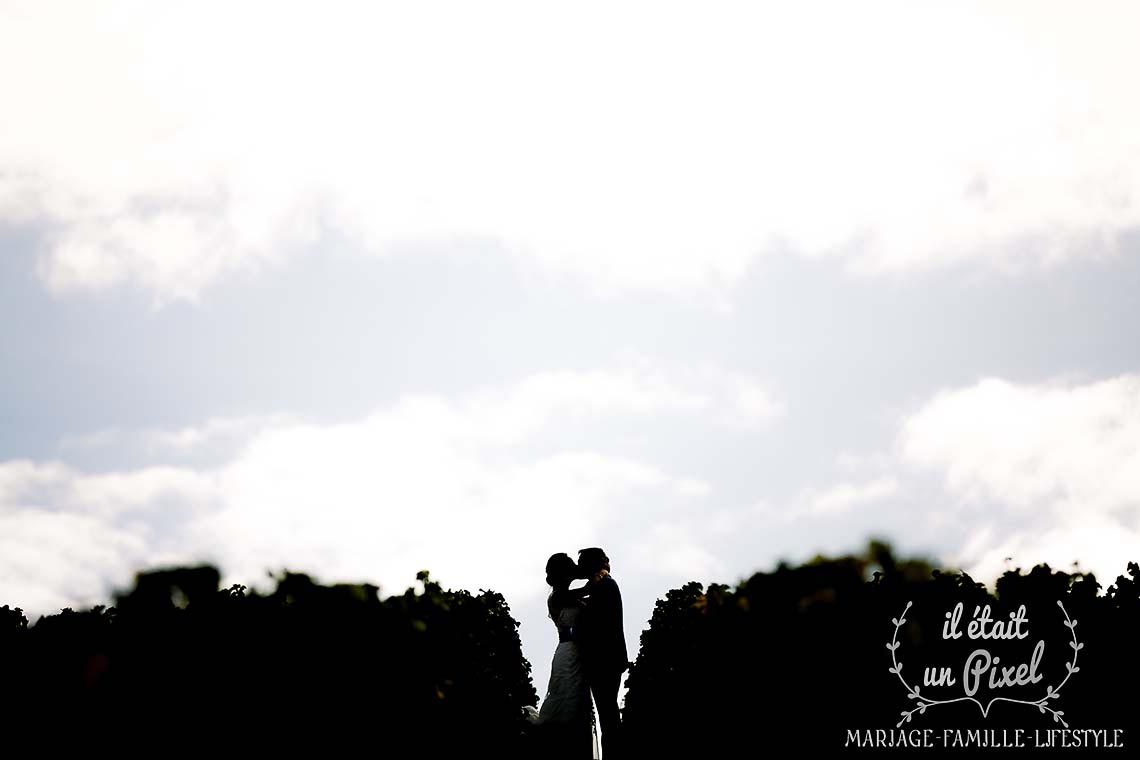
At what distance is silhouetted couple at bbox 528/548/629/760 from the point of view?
11062mm

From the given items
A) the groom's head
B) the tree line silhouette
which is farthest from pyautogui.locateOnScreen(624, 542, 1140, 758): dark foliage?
the groom's head

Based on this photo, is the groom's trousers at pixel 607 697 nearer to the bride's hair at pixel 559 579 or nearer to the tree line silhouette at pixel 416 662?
the bride's hair at pixel 559 579

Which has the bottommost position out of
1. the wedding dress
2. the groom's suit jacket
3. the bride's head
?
the wedding dress

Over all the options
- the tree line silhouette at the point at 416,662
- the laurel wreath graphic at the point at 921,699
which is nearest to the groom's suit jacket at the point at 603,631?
the tree line silhouette at the point at 416,662

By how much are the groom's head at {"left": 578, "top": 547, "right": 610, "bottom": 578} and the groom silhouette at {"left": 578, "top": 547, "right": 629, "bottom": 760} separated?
0.05 metres

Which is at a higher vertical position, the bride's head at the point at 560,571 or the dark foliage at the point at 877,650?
the bride's head at the point at 560,571

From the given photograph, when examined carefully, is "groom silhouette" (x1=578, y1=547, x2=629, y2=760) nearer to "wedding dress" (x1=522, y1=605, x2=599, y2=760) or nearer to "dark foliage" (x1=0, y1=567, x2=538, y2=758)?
"wedding dress" (x1=522, y1=605, x2=599, y2=760)

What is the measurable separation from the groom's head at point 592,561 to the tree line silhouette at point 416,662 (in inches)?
143

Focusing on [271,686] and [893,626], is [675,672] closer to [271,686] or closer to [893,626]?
[893,626]

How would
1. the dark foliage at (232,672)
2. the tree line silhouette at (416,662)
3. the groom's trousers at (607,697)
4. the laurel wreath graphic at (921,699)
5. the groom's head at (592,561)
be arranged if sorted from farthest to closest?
the groom's head at (592,561) < the groom's trousers at (607,697) < the laurel wreath graphic at (921,699) < the tree line silhouette at (416,662) < the dark foliage at (232,672)

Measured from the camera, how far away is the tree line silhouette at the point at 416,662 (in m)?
5.91

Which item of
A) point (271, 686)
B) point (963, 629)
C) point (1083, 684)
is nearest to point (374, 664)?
point (271, 686)

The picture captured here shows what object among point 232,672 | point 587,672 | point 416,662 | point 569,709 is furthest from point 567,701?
point 232,672

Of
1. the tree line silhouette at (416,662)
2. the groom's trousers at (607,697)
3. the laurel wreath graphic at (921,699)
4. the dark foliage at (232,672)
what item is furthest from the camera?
the groom's trousers at (607,697)
